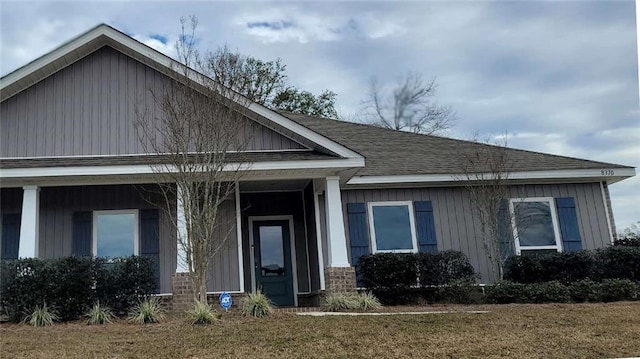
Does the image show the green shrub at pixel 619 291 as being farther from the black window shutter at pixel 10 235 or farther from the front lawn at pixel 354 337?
the black window shutter at pixel 10 235

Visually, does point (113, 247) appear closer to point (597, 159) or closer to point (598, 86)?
point (598, 86)

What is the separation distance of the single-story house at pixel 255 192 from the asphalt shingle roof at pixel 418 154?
9 centimetres

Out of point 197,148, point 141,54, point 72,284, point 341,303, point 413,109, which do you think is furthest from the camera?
point 413,109

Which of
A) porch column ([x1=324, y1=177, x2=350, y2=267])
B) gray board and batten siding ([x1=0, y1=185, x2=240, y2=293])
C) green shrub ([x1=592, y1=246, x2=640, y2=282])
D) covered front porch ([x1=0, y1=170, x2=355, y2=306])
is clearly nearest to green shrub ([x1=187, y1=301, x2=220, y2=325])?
covered front porch ([x1=0, y1=170, x2=355, y2=306])

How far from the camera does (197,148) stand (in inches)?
376

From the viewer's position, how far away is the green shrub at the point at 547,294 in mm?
10781

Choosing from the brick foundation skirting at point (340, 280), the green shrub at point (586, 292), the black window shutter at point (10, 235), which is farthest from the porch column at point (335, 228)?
the black window shutter at point (10, 235)

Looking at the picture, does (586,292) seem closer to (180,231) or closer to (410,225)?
(410,225)

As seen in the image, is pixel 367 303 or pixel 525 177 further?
pixel 525 177

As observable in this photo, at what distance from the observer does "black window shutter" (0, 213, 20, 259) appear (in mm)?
11672

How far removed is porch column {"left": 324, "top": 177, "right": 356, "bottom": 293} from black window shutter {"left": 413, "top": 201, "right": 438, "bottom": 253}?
8.39ft

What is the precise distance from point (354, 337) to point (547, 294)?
554 centimetres

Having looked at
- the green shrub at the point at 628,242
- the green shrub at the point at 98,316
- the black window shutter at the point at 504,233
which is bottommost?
the green shrub at the point at 98,316

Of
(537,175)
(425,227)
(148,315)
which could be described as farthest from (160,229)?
(537,175)
